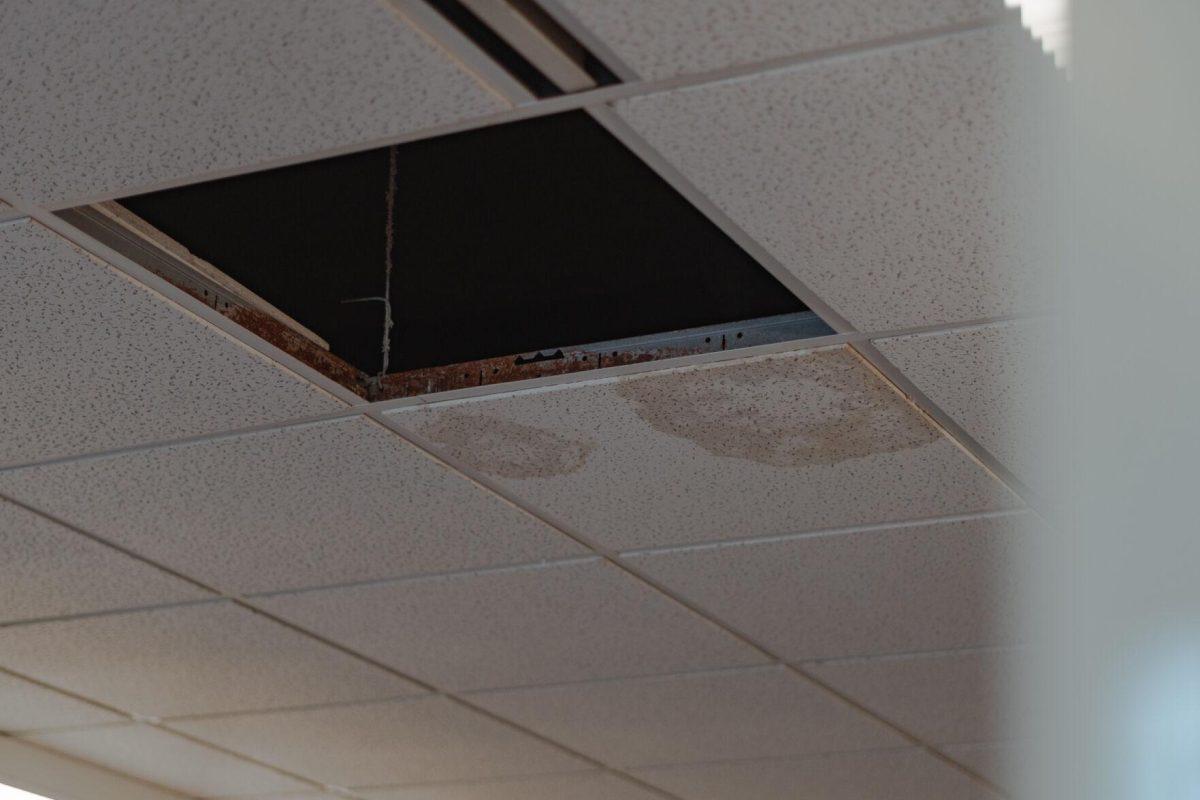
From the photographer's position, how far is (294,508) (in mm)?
2305

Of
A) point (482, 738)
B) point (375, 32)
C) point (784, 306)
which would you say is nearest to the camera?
point (375, 32)

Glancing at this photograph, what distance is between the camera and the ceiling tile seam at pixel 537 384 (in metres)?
1.74

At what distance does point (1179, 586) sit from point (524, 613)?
118cm

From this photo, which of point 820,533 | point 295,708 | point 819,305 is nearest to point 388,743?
point 295,708

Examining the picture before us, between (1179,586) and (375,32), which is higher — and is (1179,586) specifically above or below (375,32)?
below

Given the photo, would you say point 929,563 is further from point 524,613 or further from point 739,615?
point 524,613

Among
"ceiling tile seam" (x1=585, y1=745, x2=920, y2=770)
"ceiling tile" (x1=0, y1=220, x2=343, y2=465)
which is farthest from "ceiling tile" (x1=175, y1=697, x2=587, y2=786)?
"ceiling tile" (x1=0, y1=220, x2=343, y2=465)

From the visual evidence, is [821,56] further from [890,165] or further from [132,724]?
[132,724]

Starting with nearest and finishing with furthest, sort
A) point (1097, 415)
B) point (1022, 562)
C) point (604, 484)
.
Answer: point (1097, 415)
point (604, 484)
point (1022, 562)

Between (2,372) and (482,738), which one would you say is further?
(482,738)

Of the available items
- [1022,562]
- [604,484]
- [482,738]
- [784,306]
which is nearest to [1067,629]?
[1022,562]

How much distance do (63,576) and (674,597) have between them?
1.12 meters

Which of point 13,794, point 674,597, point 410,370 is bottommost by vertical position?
point 13,794

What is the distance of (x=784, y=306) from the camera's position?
1.75 metres
